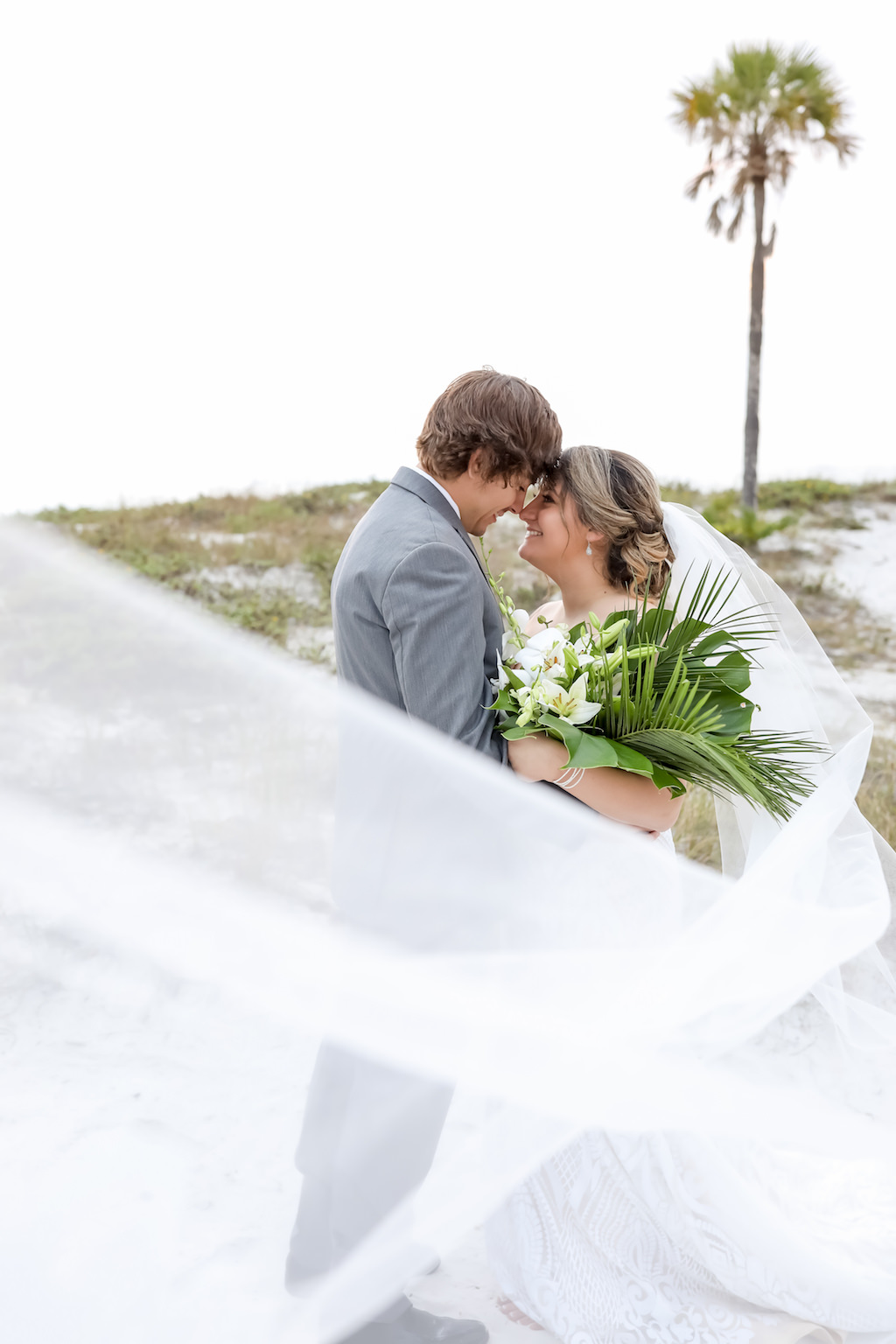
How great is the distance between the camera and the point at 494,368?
248 centimetres

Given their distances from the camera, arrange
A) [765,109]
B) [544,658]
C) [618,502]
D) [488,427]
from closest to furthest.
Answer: [544,658] → [488,427] → [618,502] → [765,109]

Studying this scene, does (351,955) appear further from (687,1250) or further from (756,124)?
A: (756,124)

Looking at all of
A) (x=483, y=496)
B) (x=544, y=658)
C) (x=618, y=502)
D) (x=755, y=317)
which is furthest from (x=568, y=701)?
(x=755, y=317)

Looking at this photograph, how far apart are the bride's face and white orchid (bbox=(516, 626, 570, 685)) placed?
2.03 ft

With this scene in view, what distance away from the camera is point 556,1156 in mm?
2662

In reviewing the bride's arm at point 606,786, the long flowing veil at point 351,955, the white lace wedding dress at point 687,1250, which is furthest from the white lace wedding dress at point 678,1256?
the bride's arm at point 606,786

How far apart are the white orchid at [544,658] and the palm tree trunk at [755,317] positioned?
16.1m

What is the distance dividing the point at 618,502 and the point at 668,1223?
2.09 m

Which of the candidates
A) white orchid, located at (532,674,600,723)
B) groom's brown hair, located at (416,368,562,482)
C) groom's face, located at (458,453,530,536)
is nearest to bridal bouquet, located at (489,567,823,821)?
white orchid, located at (532,674,600,723)

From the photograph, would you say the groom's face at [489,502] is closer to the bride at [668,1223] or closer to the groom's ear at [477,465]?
the groom's ear at [477,465]

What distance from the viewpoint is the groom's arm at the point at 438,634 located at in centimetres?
215

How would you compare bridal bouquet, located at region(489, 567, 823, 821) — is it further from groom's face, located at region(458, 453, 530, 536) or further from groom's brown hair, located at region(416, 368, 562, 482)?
groom's brown hair, located at region(416, 368, 562, 482)

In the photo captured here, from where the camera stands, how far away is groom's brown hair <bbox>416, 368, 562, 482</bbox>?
2354 millimetres

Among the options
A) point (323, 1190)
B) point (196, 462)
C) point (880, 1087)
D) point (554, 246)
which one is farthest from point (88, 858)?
point (196, 462)
